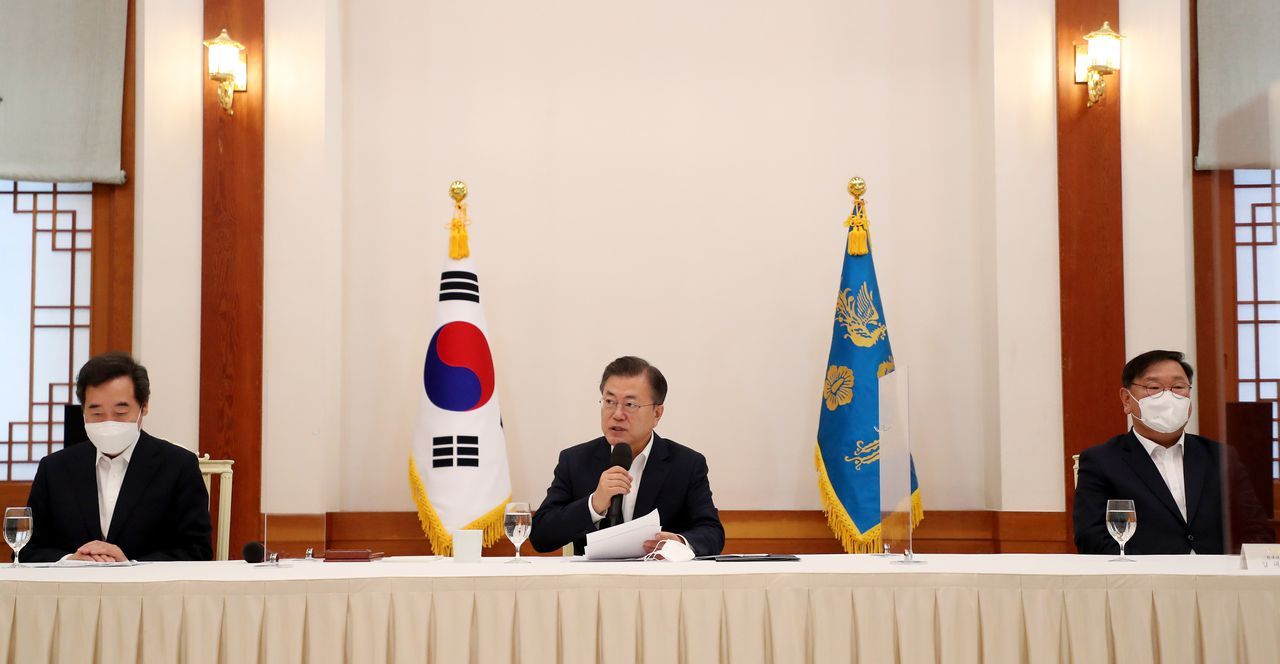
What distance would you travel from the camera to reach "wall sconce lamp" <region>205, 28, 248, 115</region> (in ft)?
16.4

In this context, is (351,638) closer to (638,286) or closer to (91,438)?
(91,438)

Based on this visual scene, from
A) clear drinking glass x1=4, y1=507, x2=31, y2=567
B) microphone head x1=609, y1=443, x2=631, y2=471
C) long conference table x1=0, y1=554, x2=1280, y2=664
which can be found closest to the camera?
long conference table x1=0, y1=554, x2=1280, y2=664

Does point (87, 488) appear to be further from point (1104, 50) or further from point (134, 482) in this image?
point (1104, 50)

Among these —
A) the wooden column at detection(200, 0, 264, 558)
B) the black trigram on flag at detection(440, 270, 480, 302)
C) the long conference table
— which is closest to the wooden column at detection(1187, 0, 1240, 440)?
the long conference table

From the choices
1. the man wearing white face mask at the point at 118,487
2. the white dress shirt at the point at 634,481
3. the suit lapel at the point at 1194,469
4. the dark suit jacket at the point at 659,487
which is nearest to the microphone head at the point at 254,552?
the man wearing white face mask at the point at 118,487

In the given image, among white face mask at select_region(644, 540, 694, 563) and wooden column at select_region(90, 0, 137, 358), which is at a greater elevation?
wooden column at select_region(90, 0, 137, 358)

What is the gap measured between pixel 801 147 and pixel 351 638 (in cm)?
358

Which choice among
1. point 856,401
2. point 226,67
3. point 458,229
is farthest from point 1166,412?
point 226,67

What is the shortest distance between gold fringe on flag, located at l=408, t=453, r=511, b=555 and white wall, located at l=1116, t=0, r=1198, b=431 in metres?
2.72

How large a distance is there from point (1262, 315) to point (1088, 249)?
235 centimetres

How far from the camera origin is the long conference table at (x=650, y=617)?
8.66ft

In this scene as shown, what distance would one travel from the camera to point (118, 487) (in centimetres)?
381

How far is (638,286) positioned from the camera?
18.2 feet

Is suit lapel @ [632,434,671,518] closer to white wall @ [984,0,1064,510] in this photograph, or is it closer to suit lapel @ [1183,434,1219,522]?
suit lapel @ [1183,434,1219,522]
